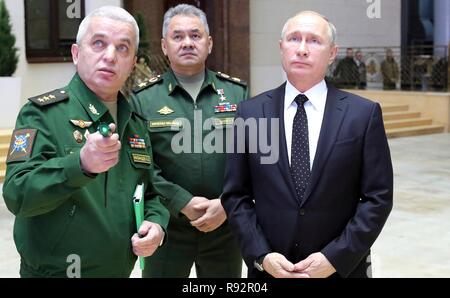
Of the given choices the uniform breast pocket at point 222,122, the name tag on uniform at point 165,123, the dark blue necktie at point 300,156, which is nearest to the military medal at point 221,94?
the uniform breast pocket at point 222,122

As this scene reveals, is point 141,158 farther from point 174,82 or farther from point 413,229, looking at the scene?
point 413,229

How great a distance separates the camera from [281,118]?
2654 millimetres

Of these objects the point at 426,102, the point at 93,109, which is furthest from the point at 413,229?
the point at 426,102

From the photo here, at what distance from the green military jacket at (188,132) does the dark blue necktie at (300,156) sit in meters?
0.79

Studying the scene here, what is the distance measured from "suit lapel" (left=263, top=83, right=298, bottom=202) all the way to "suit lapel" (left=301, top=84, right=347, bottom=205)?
0.09m

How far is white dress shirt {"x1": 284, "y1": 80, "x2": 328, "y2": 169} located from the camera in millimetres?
2609

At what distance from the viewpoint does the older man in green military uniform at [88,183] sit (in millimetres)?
2170

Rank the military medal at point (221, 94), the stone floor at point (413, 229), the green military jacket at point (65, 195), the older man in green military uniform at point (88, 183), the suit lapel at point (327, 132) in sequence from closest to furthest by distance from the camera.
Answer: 1. the green military jacket at point (65, 195)
2. the older man in green military uniform at point (88, 183)
3. the suit lapel at point (327, 132)
4. the military medal at point (221, 94)
5. the stone floor at point (413, 229)

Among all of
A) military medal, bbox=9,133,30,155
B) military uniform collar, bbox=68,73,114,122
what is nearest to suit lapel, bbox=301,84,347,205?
military uniform collar, bbox=68,73,114,122

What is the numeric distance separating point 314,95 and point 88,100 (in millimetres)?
894

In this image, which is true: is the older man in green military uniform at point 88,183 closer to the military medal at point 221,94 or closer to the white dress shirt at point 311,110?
the white dress shirt at point 311,110
